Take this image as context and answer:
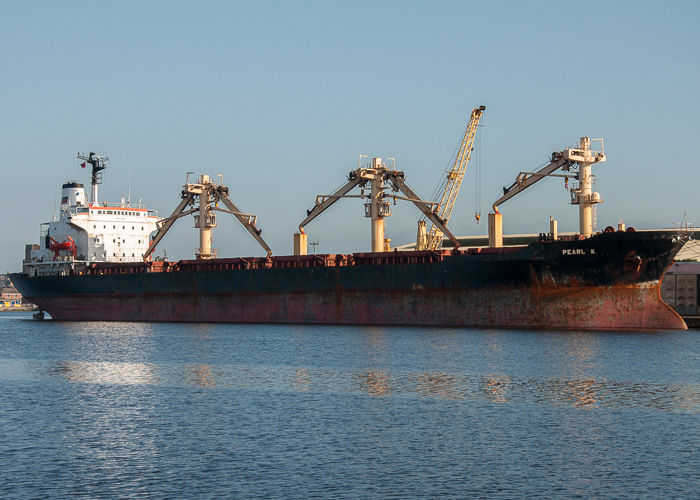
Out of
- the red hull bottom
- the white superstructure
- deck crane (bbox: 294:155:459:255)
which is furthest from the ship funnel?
deck crane (bbox: 294:155:459:255)

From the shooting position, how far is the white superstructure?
2191 inches

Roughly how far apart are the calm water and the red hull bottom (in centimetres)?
469

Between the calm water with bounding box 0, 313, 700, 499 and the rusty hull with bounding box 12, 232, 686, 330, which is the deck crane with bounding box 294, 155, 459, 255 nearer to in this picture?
the rusty hull with bounding box 12, 232, 686, 330

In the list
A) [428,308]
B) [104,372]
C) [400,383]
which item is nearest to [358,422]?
[400,383]

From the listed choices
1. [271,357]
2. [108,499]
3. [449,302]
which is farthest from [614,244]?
[108,499]

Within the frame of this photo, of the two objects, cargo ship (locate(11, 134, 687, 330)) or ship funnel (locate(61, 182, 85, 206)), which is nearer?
cargo ship (locate(11, 134, 687, 330))

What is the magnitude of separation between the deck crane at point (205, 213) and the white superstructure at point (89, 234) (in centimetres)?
337

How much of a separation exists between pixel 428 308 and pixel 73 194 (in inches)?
1179

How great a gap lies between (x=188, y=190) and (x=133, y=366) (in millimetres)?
27521

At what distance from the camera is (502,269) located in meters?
37.9

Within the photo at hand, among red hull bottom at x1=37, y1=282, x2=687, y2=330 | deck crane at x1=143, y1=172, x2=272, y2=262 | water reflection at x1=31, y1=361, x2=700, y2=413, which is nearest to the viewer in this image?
water reflection at x1=31, y1=361, x2=700, y2=413

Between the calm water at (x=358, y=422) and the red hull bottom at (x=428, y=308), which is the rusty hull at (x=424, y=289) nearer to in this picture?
the red hull bottom at (x=428, y=308)

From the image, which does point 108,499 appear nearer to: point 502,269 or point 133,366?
point 133,366

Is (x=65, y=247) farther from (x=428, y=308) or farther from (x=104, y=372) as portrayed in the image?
(x=104, y=372)
